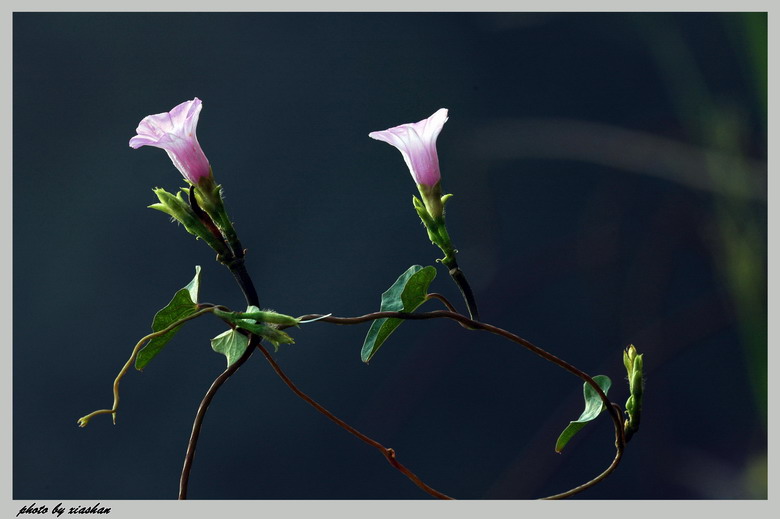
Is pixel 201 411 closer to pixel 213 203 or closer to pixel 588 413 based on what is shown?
pixel 213 203

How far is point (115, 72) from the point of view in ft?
5.32

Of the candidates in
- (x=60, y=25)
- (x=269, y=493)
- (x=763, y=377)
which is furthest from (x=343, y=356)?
(x=763, y=377)

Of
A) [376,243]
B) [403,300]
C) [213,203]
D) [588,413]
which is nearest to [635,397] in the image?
[588,413]

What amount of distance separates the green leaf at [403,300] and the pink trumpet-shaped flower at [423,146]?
60mm

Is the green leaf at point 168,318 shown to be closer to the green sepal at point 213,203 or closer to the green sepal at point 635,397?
the green sepal at point 213,203

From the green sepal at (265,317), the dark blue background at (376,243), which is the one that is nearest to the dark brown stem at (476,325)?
the green sepal at (265,317)

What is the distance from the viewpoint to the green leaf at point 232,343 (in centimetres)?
43

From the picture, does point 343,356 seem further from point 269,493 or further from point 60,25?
point 60,25

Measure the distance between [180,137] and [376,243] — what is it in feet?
4.18

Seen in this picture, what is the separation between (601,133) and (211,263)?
33.7 inches

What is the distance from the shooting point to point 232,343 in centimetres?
44

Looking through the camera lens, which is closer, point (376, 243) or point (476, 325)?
point (476, 325)

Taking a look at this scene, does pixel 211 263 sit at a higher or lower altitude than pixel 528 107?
lower

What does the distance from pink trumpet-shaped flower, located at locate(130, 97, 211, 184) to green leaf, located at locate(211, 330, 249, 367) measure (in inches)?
3.5
